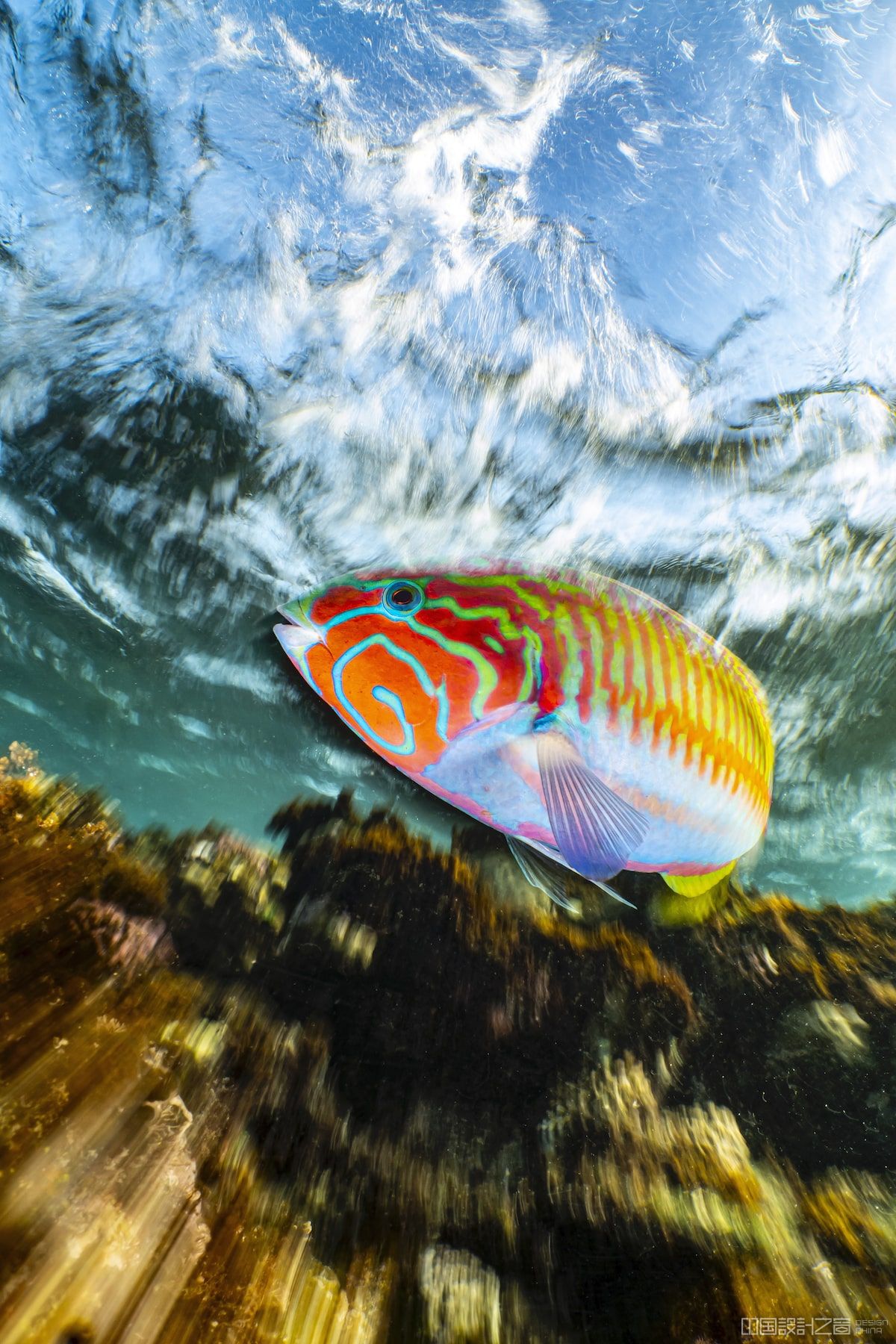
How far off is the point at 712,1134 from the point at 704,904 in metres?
0.72

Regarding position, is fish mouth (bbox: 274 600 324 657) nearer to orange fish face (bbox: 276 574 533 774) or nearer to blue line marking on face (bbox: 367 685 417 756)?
orange fish face (bbox: 276 574 533 774)

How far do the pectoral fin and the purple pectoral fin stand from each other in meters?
0.78

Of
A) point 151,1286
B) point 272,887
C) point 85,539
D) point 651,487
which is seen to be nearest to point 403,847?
point 272,887

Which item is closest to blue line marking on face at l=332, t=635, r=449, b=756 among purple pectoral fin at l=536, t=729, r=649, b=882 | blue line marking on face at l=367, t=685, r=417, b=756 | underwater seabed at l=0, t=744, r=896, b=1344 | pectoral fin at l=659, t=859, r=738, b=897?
blue line marking on face at l=367, t=685, r=417, b=756

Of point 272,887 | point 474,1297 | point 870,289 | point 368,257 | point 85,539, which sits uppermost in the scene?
point 870,289

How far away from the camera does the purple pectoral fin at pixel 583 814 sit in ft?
3.84

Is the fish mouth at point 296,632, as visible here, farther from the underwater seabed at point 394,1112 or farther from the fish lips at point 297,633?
the underwater seabed at point 394,1112

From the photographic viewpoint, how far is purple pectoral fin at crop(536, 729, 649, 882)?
1169 mm

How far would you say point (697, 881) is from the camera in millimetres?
1851

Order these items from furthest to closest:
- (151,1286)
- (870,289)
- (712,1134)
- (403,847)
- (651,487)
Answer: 1. (651,487)
2. (870,289)
3. (403,847)
4. (712,1134)
5. (151,1286)

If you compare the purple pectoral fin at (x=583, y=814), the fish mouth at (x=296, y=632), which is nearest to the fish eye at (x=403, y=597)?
the fish mouth at (x=296, y=632)

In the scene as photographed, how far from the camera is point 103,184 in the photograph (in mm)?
4172

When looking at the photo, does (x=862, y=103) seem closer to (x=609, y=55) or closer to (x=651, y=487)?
(x=609, y=55)

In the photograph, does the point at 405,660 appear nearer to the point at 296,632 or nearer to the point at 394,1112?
the point at 296,632
